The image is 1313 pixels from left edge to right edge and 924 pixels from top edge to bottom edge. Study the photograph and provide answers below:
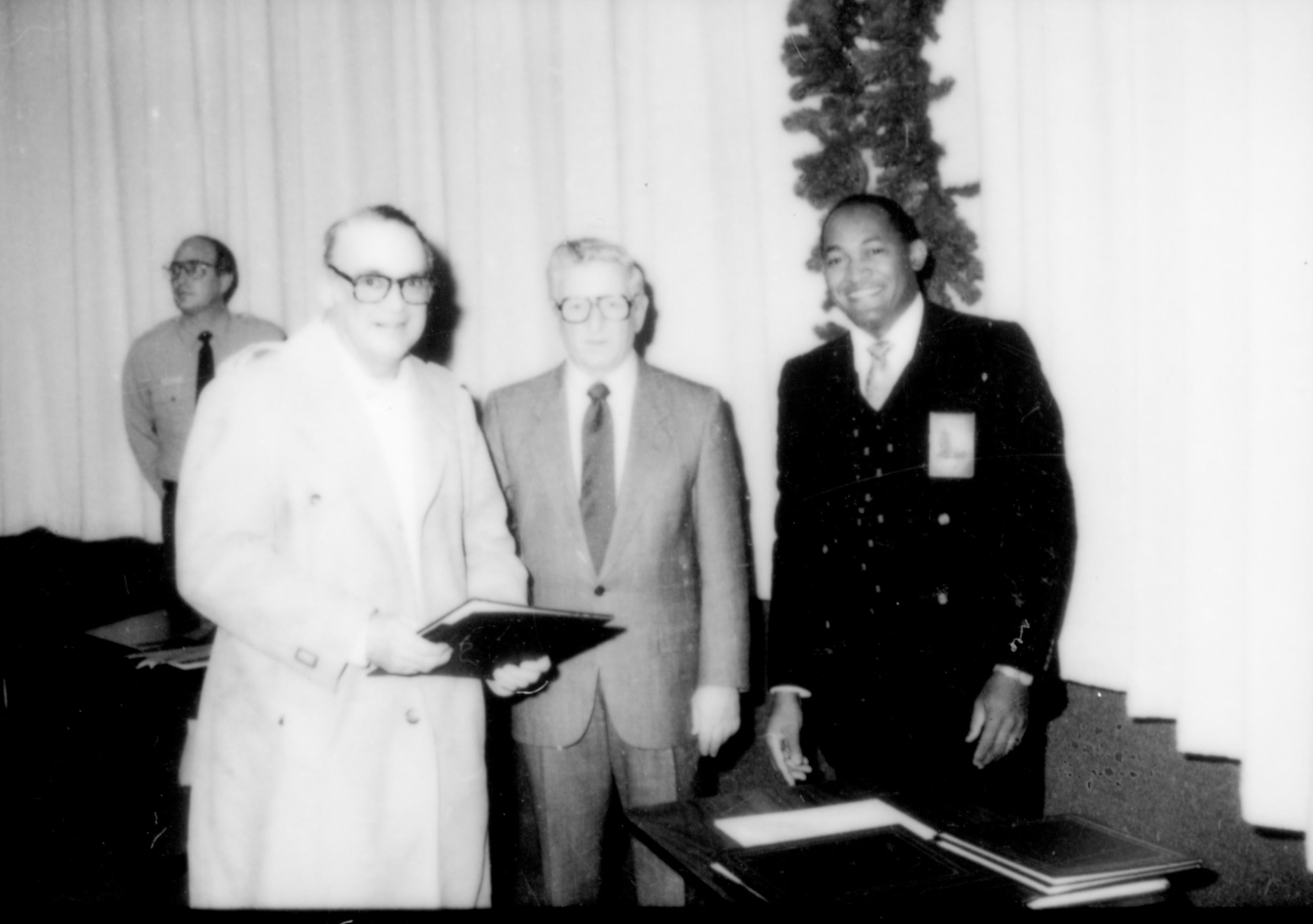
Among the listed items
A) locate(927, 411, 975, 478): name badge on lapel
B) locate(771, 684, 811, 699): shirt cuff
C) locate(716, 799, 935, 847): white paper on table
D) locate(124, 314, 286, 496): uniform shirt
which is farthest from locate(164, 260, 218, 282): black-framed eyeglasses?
locate(716, 799, 935, 847): white paper on table

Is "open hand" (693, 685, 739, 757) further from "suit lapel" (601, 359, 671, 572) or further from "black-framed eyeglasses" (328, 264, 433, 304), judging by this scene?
"black-framed eyeglasses" (328, 264, 433, 304)

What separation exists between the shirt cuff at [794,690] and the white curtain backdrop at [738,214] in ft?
2.47

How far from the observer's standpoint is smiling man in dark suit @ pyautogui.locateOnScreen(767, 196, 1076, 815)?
2.00m

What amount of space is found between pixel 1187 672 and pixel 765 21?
2.20 meters

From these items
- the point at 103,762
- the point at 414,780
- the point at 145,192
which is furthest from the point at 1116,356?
the point at 145,192

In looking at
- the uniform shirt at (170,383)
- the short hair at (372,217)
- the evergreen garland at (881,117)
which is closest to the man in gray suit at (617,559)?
the short hair at (372,217)

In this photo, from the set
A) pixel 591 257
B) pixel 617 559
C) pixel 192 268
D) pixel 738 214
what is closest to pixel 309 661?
pixel 617 559

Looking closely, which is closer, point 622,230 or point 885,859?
point 885,859

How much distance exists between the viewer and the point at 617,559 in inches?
84.2

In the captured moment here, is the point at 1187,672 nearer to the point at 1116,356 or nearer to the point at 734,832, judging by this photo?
the point at 1116,356

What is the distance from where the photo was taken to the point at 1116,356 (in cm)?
233

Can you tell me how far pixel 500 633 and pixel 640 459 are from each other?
0.68 m

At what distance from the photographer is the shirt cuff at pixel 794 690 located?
2205mm

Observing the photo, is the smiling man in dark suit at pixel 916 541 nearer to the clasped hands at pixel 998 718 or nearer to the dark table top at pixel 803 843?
the clasped hands at pixel 998 718
